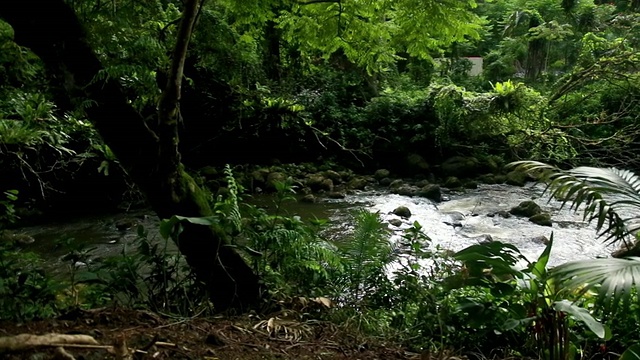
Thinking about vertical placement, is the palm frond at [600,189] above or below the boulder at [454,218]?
above

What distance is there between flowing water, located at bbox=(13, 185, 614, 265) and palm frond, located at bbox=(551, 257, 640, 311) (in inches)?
209

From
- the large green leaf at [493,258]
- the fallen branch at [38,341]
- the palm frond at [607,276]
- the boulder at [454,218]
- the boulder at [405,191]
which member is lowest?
the boulder at [454,218]

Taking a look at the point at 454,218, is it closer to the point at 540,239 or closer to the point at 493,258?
the point at 540,239

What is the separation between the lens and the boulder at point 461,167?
1312 cm

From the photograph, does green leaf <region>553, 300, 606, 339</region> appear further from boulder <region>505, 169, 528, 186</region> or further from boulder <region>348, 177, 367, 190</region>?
boulder <region>505, 169, 528, 186</region>

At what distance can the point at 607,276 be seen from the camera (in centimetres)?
193

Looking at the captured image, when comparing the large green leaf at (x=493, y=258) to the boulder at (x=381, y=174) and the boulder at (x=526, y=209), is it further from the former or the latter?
the boulder at (x=381, y=174)

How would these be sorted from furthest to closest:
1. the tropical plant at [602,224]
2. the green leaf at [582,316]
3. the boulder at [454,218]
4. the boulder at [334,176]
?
the boulder at [334,176] → the boulder at [454,218] → the green leaf at [582,316] → the tropical plant at [602,224]

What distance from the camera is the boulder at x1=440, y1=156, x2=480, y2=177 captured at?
43.1ft

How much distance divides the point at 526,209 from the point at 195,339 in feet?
28.6

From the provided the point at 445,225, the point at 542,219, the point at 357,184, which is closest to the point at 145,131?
the point at 445,225

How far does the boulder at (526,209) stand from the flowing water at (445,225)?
23 cm

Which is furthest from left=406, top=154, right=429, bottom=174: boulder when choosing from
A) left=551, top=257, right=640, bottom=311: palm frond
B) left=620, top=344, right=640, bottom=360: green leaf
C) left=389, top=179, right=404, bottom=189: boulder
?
left=620, top=344, right=640, bottom=360: green leaf

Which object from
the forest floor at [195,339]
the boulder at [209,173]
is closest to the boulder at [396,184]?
the boulder at [209,173]
